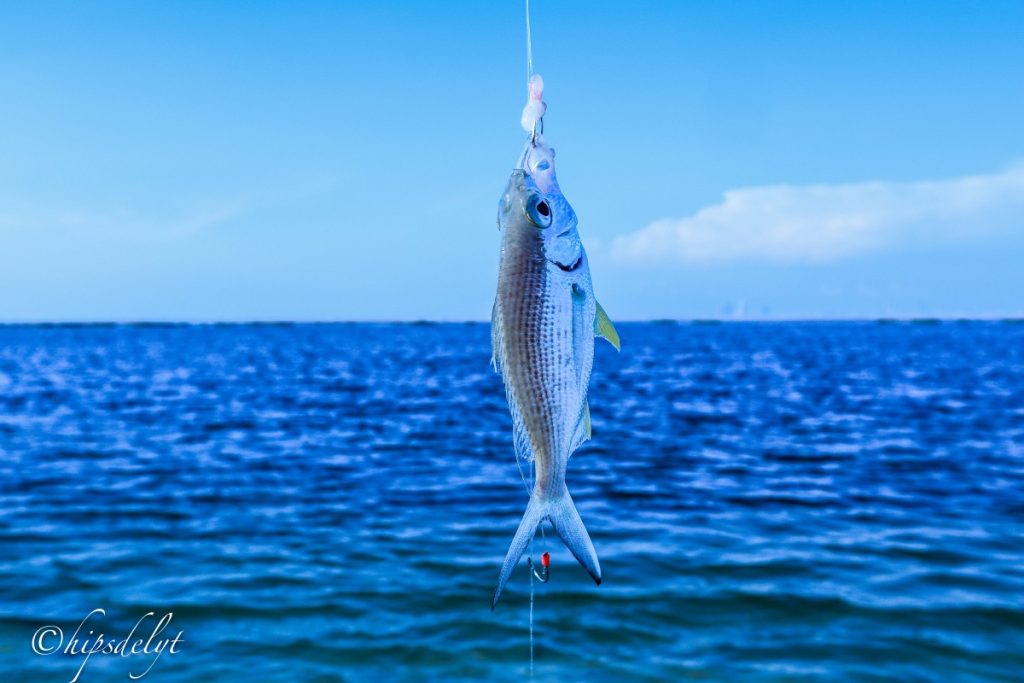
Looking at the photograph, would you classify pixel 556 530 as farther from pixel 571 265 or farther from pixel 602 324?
pixel 571 265

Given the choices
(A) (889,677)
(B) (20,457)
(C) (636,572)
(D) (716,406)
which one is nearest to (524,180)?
(A) (889,677)

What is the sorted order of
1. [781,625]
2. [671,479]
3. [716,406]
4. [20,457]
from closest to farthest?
[781,625]
[671,479]
[20,457]
[716,406]

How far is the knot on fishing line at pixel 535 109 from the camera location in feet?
13.1

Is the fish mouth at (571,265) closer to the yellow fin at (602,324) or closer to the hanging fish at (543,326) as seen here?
the hanging fish at (543,326)

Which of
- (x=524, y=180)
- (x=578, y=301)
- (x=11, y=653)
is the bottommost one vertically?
(x=11, y=653)

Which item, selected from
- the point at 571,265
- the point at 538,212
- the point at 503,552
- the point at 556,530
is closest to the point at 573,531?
the point at 556,530

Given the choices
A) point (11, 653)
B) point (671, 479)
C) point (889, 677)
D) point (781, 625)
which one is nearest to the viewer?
point (889, 677)

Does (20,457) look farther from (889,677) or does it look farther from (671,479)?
(889,677)

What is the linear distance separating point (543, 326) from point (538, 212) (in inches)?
20.4

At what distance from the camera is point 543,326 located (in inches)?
161

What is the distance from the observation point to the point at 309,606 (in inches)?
457

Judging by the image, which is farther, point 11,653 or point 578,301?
point 11,653

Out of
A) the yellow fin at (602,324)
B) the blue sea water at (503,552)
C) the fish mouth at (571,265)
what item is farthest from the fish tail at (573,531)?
the blue sea water at (503,552)

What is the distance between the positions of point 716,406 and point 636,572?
81.2 feet
